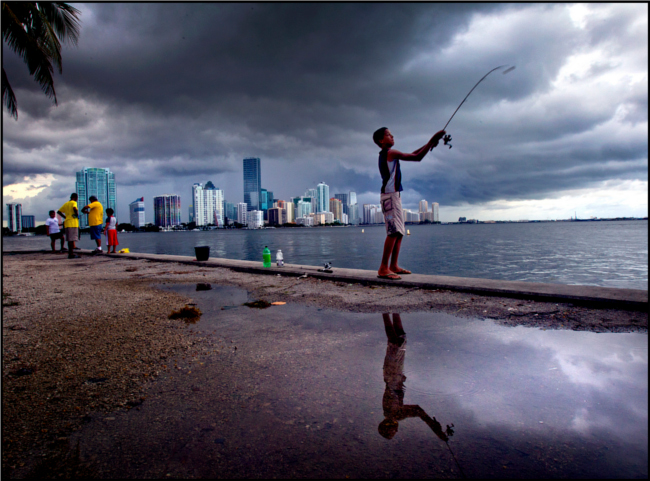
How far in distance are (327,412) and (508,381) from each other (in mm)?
1344

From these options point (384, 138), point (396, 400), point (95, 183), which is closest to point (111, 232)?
point (384, 138)

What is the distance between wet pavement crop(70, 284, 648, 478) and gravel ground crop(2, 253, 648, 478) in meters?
0.19

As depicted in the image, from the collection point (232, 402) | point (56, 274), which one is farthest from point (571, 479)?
point (56, 274)

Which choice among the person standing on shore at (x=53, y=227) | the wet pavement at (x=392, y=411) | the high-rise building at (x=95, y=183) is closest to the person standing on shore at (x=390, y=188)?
the wet pavement at (x=392, y=411)

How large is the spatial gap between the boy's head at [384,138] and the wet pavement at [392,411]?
417 cm

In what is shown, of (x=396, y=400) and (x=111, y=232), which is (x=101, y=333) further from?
(x=111, y=232)

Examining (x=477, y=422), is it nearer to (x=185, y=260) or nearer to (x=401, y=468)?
(x=401, y=468)

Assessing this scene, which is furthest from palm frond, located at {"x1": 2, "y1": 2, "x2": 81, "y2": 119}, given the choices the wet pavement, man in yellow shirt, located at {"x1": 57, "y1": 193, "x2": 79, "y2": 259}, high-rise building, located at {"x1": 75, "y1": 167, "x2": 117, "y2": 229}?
high-rise building, located at {"x1": 75, "y1": 167, "x2": 117, "y2": 229}

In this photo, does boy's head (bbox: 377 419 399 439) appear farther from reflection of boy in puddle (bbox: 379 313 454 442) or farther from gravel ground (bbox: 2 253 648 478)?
gravel ground (bbox: 2 253 648 478)

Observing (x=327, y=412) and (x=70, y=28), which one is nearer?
(x=327, y=412)

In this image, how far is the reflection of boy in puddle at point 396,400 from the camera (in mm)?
2007

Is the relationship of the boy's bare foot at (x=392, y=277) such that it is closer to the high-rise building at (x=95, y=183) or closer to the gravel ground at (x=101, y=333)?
the gravel ground at (x=101, y=333)

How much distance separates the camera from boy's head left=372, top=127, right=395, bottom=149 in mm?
6668

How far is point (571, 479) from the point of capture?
63.4 inches
